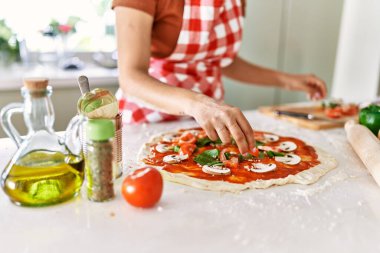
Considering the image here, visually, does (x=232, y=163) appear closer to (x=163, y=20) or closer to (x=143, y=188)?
(x=143, y=188)

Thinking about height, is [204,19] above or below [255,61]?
above

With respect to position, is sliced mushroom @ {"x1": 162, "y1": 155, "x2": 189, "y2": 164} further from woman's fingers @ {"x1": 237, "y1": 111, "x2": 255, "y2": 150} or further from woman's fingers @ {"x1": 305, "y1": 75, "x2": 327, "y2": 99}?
woman's fingers @ {"x1": 305, "y1": 75, "x2": 327, "y2": 99}

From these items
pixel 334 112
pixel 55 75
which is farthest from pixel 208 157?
pixel 55 75

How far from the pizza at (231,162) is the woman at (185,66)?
0.21 ft

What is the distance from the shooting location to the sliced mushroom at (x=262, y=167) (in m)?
0.83

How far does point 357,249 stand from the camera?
0.58m

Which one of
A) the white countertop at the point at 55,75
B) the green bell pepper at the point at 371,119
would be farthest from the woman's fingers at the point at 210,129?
the white countertop at the point at 55,75

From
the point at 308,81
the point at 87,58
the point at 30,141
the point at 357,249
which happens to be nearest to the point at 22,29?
the point at 87,58

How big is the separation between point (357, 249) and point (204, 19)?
83cm

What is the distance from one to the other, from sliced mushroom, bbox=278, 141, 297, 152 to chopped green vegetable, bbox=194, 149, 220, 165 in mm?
201

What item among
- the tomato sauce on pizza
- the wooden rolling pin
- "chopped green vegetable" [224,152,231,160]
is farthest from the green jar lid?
the wooden rolling pin

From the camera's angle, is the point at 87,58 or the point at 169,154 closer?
the point at 169,154

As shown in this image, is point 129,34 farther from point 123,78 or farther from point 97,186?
point 97,186

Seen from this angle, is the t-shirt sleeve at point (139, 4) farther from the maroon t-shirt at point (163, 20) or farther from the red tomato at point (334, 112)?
the red tomato at point (334, 112)
